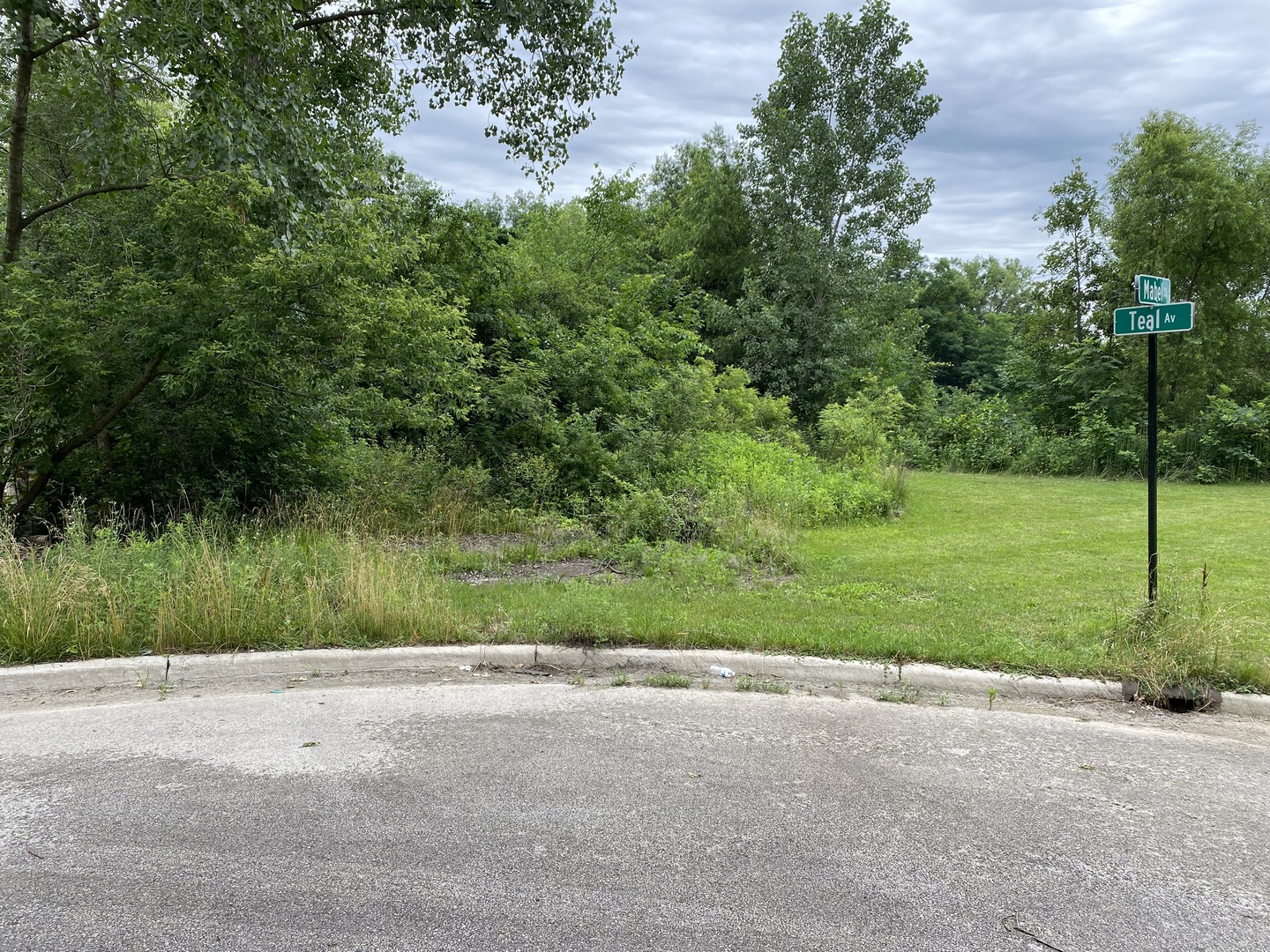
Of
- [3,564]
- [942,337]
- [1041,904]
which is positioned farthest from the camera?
[942,337]

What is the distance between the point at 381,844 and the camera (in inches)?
133

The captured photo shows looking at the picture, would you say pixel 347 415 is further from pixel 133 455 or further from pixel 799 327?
pixel 799 327

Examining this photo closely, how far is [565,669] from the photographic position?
5.98 metres

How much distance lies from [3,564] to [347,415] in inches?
194

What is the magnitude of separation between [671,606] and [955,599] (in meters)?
2.77

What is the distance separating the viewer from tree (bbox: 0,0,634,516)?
8227 mm

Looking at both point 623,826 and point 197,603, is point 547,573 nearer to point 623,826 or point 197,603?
point 197,603

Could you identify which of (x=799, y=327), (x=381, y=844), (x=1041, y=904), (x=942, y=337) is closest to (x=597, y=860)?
(x=381, y=844)

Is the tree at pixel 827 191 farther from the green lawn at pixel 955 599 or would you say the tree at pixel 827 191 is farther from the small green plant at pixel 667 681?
the small green plant at pixel 667 681

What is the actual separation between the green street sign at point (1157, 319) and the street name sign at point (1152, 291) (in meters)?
0.07

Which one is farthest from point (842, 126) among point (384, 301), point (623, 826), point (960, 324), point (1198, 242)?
point (960, 324)

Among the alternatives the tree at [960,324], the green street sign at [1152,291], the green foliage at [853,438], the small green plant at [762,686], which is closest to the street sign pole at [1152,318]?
the green street sign at [1152,291]

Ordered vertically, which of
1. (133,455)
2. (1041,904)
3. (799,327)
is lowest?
(1041,904)

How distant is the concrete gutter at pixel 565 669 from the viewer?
5484mm
